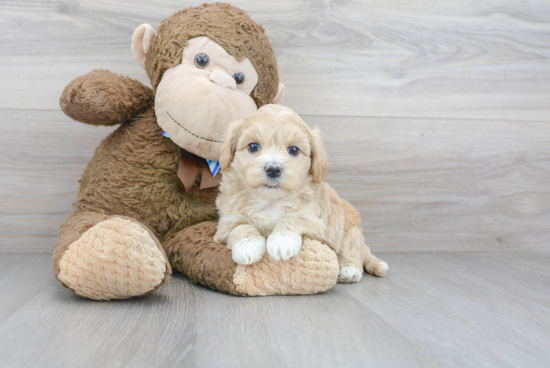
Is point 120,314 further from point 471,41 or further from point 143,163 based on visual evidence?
point 471,41

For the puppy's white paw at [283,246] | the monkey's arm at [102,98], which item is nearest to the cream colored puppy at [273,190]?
the puppy's white paw at [283,246]

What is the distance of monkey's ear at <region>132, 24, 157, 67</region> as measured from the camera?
1.37 metres

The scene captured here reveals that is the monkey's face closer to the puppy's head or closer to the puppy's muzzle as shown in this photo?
the puppy's head

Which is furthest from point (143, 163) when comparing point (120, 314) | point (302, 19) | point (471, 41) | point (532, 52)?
point (532, 52)

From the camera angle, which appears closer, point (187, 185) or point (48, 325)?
point (48, 325)

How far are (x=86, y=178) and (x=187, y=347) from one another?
0.84 metres

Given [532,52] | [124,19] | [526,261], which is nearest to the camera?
[124,19]

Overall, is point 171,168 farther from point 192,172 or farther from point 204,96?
point 204,96

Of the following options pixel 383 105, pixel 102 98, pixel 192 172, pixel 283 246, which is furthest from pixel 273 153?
pixel 383 105

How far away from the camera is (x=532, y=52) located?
1.93m

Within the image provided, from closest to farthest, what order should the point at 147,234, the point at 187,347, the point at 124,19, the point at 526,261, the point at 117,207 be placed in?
the point at 187,347 → the point at 147,234 → the point at 117,207 → the point at 124,19 → the point at 526,261

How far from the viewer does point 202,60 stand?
130cm

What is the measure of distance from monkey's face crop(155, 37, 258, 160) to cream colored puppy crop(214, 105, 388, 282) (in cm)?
9

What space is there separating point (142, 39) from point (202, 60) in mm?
251
